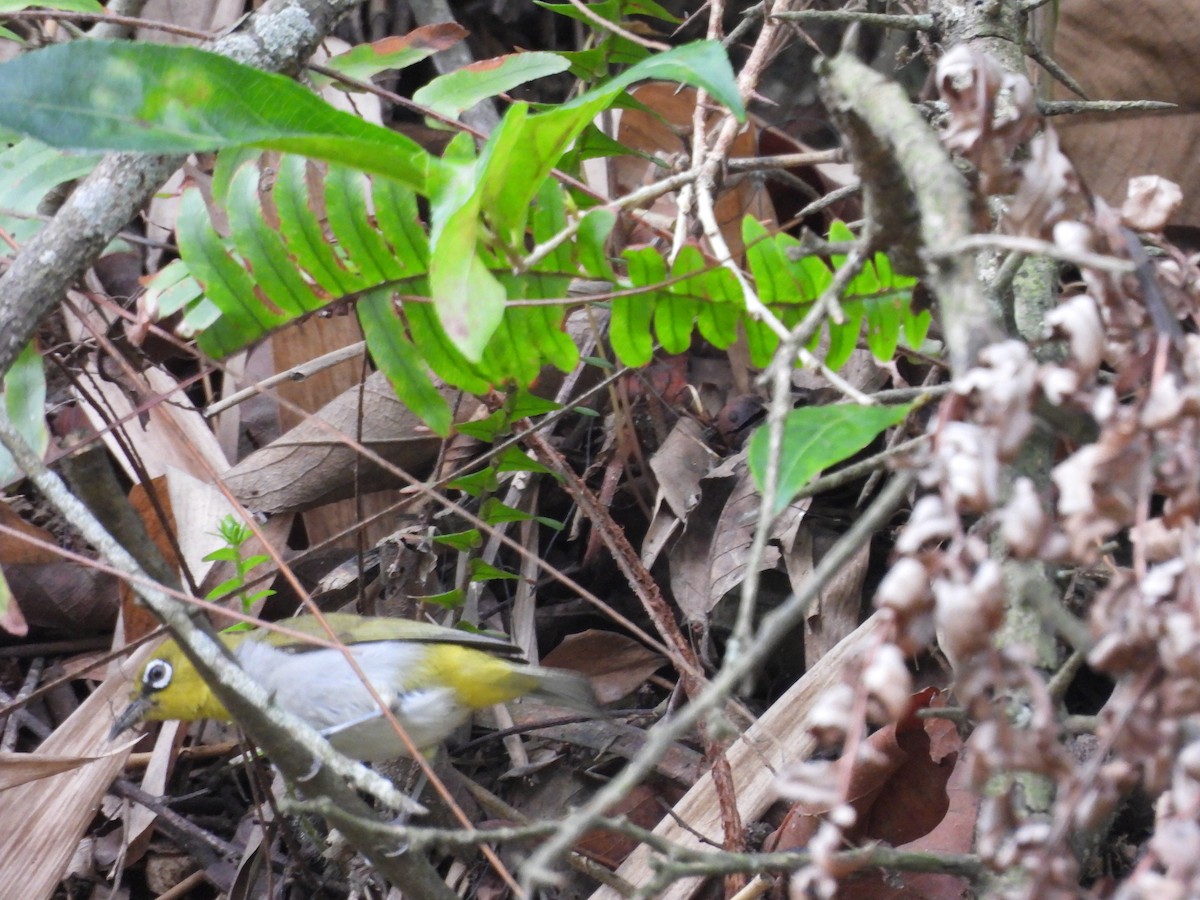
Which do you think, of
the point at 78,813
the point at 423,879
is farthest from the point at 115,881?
the point at 423,879

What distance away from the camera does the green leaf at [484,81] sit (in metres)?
2.04

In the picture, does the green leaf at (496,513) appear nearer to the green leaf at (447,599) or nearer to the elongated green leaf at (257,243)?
the green leaf at (447,599)

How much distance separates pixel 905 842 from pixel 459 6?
2.78 m

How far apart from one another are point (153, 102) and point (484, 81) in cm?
93

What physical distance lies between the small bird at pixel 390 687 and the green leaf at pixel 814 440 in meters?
1.23

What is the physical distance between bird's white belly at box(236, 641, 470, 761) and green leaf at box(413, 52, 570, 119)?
3.50 ft

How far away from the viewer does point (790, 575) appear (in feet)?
7.69

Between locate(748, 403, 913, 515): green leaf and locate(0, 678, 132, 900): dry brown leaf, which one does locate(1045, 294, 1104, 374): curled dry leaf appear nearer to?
locate(748, 403, 913, 515): green leaf

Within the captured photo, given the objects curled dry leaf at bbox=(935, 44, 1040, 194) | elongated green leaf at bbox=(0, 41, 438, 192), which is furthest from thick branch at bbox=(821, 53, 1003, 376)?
elongated green leaf at bbox=(0, 41, 438, 192)

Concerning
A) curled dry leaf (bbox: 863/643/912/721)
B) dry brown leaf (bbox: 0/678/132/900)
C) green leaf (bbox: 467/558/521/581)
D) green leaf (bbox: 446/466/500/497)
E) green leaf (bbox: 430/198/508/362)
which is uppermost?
green leaf (bbox: 430/198/508/362)

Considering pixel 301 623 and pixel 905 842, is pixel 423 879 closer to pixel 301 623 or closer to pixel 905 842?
pixel 905 842

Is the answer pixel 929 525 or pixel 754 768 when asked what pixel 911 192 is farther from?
pixel 754 768

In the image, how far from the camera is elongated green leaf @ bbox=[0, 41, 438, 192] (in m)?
1.16

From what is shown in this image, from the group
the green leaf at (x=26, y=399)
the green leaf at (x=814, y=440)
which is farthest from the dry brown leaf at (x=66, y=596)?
the green leaf at (x=814, y=440)
